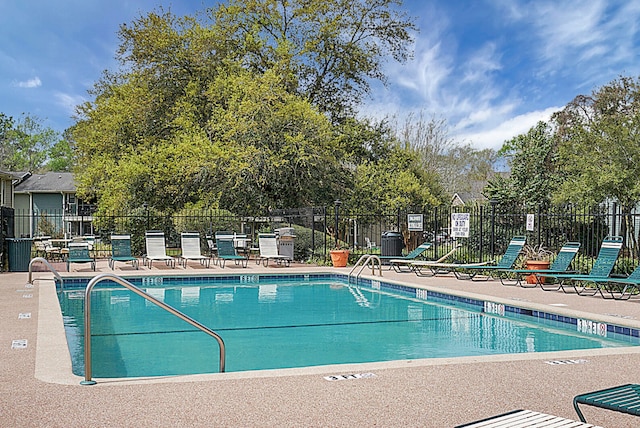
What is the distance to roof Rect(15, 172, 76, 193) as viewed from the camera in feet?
136

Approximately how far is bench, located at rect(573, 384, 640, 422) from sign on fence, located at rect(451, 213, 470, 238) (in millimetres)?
13032

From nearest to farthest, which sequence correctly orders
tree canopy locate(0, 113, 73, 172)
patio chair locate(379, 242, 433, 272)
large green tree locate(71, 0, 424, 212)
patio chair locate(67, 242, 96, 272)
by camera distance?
patio chair locate(67, 242, 96, 272) → patio chair locate(379, 242, 433, 272) → large green tree locate(71, 0, 424, 212) → tree canopy locate(0, 113, 73, 172)

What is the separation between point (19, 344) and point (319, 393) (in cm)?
355

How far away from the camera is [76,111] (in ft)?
104

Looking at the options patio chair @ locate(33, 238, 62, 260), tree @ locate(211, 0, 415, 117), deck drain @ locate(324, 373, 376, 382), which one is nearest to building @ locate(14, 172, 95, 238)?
tree @ locate(211, 0, 415, 117)

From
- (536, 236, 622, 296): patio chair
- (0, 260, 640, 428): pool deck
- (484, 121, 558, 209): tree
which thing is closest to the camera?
(0, 260, 640, 428): pool deck

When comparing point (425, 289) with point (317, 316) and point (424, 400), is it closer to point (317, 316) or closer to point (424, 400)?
point (317, 316)

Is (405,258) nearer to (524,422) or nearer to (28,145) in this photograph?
(524,422)

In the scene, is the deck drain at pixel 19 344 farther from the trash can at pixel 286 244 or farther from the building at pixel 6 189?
the building at pixel 6 189

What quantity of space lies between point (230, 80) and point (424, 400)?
21.2 m

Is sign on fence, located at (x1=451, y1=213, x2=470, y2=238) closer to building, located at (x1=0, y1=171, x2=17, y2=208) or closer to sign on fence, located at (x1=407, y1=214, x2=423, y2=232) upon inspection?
sign on fence, located at (x1=407, y1=214, x2=423, y2=232)

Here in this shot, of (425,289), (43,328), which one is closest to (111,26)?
(425,289)

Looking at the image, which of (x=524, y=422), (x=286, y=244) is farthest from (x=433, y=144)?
(x=524, y=422)

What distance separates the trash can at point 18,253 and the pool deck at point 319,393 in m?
9.29
